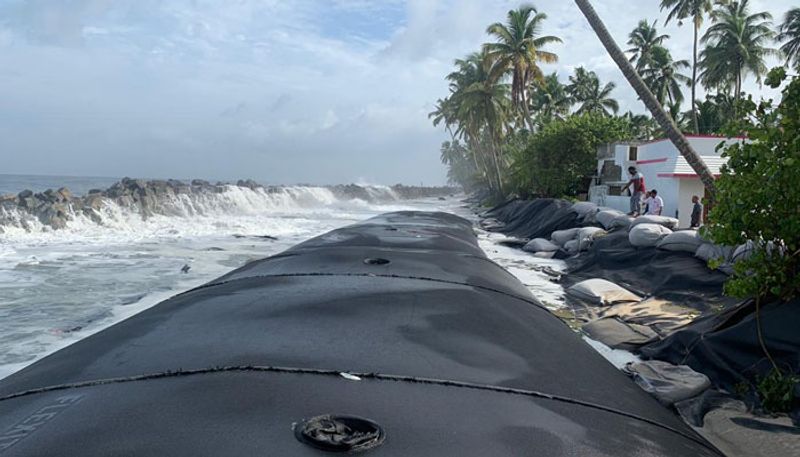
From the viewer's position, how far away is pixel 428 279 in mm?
5180

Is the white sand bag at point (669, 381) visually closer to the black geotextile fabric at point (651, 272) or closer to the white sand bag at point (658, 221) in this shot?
the black geotextile fabric at point (651, 272)

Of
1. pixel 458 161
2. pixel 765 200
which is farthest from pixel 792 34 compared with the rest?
pixel 458 161

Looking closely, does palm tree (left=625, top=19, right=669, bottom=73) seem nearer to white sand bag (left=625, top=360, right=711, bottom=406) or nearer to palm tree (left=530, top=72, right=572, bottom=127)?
palm tree (left=530, top=72, right=572, bottom=127)

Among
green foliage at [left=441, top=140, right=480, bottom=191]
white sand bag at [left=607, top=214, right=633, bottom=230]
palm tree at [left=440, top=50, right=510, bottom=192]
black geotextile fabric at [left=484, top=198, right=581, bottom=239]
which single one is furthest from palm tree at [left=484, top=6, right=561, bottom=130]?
green foliage at [left=441, top=140, right=480, bottom=191]

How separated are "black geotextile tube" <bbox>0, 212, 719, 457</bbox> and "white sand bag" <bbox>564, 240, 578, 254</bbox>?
31.8 feet

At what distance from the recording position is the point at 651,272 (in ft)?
32.4

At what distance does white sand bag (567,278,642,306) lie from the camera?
889 centimetres

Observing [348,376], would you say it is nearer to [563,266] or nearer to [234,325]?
[234,325]

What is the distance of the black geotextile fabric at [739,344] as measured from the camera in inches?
195

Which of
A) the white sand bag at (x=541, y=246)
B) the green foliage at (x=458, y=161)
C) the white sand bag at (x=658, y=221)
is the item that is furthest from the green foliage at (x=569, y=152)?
the green foliage at (x=458, y=161)

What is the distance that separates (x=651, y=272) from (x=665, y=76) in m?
34.4

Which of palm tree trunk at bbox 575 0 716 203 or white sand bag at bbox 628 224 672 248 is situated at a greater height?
palm tree trunk at bbox 575 0 716 203

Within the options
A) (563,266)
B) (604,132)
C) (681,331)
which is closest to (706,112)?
(604,132)

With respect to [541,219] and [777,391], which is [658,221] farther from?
[541,219]
